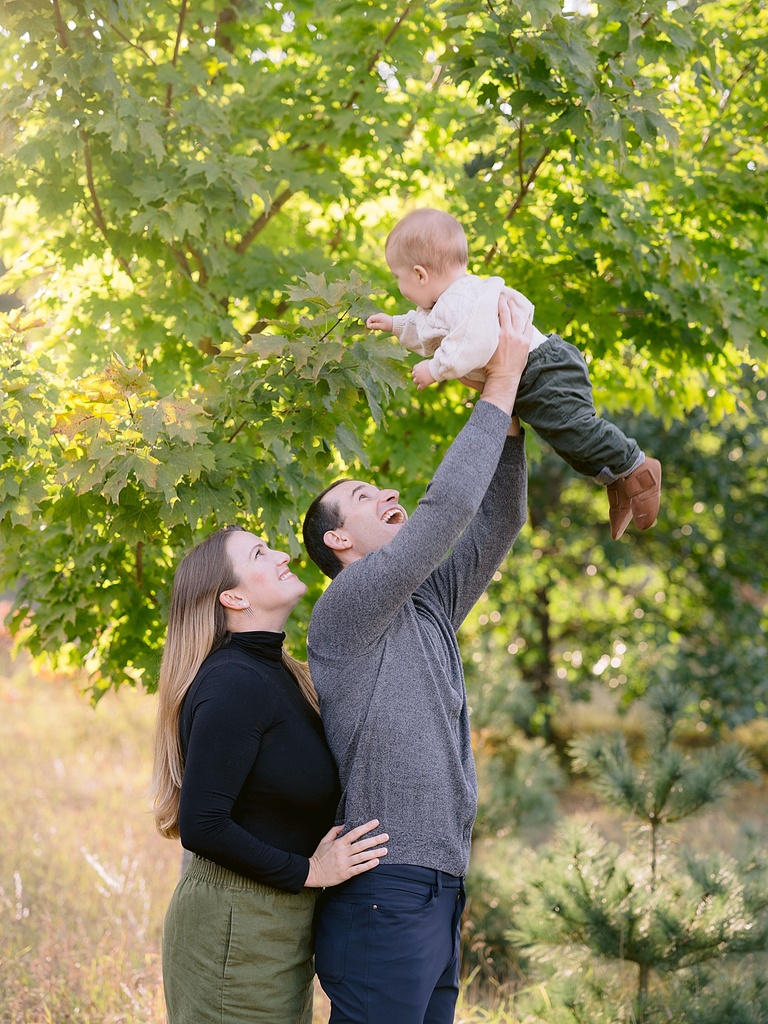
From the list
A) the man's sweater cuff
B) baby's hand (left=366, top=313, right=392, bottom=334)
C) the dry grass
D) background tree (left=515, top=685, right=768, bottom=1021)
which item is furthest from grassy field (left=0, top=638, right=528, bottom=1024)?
the man's sweater cuff

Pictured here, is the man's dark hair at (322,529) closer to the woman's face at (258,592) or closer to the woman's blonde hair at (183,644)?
the woman's face at (258,592)

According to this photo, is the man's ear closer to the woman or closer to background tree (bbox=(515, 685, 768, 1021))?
the woman

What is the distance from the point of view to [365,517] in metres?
2.33

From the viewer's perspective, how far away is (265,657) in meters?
2.27

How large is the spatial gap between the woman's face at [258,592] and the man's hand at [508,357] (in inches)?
25.8

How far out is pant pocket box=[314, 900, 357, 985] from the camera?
200cm

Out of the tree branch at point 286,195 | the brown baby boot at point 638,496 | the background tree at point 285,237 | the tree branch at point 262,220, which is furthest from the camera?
the tree branch at point 262,220

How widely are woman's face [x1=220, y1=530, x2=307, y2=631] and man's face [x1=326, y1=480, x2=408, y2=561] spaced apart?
17 centimetres

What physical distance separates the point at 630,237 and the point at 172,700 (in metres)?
2.32

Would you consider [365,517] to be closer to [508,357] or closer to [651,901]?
[508,357]

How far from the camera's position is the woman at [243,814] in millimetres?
1999

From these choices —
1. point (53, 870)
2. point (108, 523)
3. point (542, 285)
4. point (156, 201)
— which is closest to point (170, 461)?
point (108, 523)

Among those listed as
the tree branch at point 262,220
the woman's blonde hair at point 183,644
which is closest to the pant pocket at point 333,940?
the woman's blonde hair at point 183,644

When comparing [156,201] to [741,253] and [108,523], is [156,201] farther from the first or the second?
[741,253]
